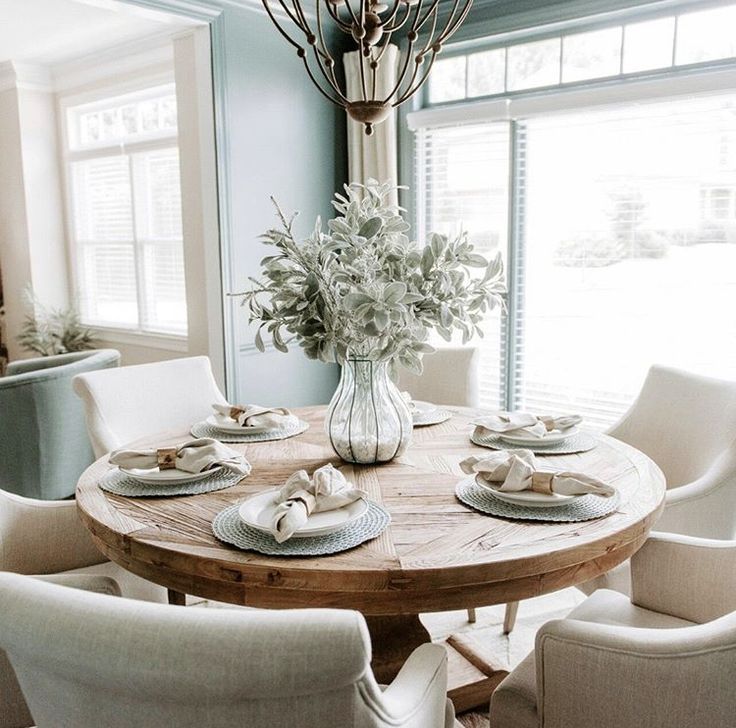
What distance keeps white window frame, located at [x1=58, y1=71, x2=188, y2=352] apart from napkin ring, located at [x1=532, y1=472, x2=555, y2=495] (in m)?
3.83

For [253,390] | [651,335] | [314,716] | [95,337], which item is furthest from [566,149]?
[95,337]

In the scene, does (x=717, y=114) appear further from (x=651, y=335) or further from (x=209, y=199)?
(x=209, y=199)

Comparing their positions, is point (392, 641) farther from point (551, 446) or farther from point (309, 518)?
point (551, 446)

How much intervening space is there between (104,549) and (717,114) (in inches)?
115

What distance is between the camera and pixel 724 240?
3172 millimetres

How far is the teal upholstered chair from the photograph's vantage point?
3162mm

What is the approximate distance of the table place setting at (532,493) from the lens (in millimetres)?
1524

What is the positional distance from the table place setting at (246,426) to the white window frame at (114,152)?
2931 mm

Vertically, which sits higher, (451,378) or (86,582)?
(451,378)

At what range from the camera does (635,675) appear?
115 cm

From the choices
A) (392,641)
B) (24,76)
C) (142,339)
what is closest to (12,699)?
(392,641)

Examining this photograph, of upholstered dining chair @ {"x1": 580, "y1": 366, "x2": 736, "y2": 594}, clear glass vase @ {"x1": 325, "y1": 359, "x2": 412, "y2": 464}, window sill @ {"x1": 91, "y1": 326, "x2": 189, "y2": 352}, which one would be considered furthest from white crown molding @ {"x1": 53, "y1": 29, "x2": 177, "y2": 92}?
upholstered dining chair @ {"x1": 580, "y1": 366, "x2": 736, "y2": 594}

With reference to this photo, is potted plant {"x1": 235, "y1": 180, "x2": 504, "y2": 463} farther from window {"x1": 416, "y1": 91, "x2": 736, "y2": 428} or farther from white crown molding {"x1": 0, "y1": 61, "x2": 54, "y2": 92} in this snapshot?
white crown molding {"x1": 0, "y1": 61, "x2": 54, "y2": 92}

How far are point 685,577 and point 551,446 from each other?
1.52 feet
